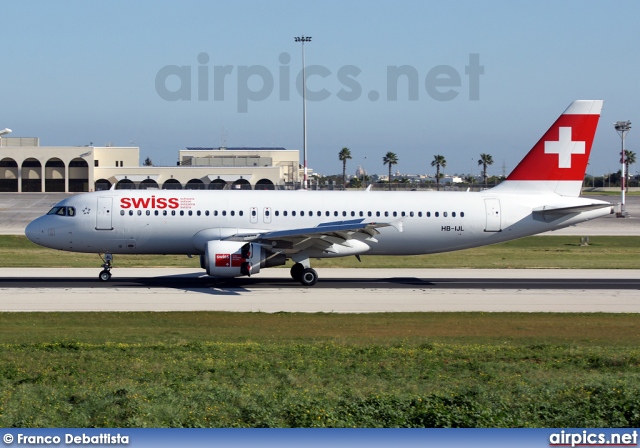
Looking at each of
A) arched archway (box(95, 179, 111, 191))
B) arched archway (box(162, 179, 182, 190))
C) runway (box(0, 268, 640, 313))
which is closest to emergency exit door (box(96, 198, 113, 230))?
runway (box(0, 268, 640, 313))

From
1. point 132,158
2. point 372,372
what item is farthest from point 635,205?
point 372,372

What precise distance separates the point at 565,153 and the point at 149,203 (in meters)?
18.9

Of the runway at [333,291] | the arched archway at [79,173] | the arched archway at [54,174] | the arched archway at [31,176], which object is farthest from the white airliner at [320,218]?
the arched archway at [31,176]

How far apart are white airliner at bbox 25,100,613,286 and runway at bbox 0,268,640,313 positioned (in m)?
1.44

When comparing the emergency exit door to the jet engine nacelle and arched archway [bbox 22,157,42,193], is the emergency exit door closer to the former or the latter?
the jet engine nacelle

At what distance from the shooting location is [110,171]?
11394 cm

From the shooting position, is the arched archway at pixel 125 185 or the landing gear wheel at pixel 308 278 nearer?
the landing gear wheel at pixel 308 278

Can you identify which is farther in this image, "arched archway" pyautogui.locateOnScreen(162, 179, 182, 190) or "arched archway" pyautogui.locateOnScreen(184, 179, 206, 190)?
"arched archway" pyautogui.locateOnScreen(184, 179, 206, 190)

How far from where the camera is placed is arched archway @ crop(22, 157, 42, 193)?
375ft

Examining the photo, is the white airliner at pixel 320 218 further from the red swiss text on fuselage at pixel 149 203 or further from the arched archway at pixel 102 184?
the arched archway at pixel 102 184

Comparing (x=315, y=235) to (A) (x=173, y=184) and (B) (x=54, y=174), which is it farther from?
(B) (x=54, y=174)

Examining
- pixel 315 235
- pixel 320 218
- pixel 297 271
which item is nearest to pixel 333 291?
pixel 315 235

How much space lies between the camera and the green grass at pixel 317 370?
13156mm

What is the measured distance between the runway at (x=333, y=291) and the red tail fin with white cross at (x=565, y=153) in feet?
14.5
